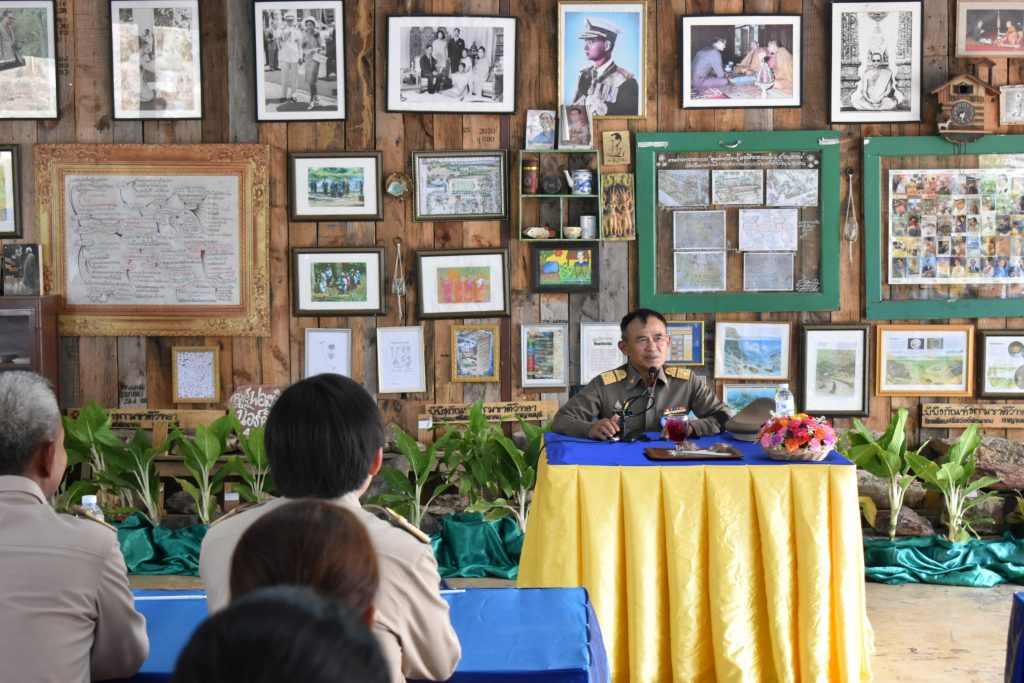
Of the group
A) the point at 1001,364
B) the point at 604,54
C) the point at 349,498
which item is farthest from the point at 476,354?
the point at 349,498

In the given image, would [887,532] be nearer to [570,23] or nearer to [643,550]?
[643,550]

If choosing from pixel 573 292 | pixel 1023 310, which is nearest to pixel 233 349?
pixel 573 292

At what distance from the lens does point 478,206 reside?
17.5 ft

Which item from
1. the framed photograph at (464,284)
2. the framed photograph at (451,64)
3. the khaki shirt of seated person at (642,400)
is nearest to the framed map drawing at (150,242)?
the framed photograph at (464,284)

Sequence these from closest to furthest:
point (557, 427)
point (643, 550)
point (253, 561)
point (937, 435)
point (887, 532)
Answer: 1. point (253, 561)
2. point (643, 550)
3. point (557, 427)
4. point (887, 532)
5. point (937, 435)

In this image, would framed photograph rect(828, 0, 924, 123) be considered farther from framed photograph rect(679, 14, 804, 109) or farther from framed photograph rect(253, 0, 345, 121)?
framed photograph rect(253, 0, 345, 121)

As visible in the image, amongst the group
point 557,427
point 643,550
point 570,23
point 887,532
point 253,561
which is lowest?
point 887,532

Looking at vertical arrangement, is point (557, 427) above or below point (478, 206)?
below

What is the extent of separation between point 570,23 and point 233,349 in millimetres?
2487

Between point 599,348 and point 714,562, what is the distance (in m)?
2.16

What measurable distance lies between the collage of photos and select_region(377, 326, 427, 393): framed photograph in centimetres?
252

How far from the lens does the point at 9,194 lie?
17.8 ft

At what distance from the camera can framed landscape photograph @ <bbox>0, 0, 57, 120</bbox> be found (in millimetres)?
5363

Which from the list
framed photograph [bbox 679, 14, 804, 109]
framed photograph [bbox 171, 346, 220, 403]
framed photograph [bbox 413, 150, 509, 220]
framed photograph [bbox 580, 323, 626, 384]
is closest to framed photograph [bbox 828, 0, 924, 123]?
framed photograph [bbox 679, 14, 804, 109]
